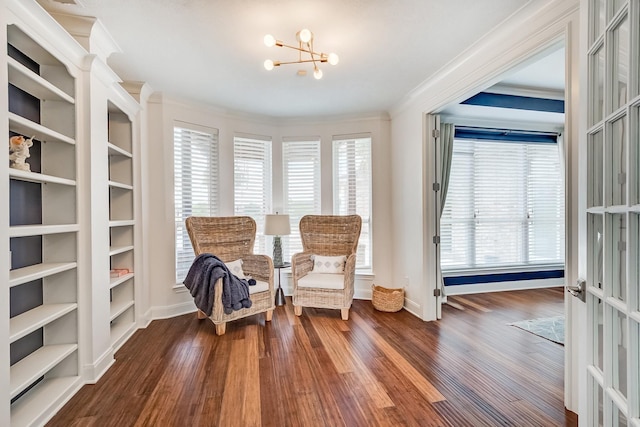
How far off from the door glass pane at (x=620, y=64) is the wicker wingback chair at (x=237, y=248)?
9.92 ft

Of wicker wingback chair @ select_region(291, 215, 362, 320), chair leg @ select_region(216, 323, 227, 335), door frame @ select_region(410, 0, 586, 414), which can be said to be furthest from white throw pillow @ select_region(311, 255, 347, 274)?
door frame @ select_region(410, 0, 586, 414)

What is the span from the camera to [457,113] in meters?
4.08

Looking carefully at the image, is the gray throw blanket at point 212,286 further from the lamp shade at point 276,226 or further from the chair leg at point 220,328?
the lamp shade at point 276,226

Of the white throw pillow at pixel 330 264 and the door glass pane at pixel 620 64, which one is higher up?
the door glass pane at pixel 620 64

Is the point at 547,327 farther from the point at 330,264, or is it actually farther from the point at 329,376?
the point at 329,376

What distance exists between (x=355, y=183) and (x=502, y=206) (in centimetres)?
237

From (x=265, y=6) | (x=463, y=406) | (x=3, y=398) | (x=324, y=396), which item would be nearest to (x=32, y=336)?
(x=3, y=398)

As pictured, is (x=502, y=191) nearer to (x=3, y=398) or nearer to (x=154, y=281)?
(x=154, y=281)

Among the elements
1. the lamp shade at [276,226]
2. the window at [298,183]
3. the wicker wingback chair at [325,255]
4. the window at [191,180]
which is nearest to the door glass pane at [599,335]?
the wicker wingback chair at [325,255]

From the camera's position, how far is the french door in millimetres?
802

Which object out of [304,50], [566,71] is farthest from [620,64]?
[304,50]

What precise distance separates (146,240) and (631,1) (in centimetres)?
383

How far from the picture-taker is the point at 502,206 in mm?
4676

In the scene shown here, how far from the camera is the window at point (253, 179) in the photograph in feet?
13.7
